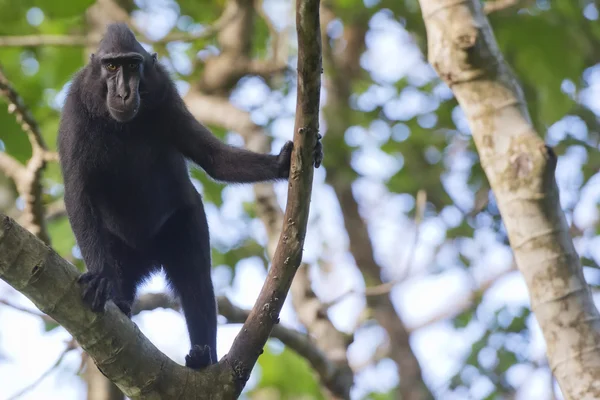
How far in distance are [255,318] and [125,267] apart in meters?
1.56

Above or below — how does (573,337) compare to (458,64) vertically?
below

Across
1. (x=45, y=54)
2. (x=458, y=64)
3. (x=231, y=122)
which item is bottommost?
(x=458, y=64)

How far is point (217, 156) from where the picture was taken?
546 cm

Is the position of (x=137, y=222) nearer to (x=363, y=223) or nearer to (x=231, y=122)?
(x=231, y=122)

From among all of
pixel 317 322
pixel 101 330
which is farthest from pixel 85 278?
pixel 317 322

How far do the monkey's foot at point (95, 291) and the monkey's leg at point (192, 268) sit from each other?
1.38 m

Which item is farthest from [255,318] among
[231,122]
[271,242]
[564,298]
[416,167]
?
[416,167]

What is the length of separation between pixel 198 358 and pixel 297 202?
118 centimetres

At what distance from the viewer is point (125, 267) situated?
543 cm

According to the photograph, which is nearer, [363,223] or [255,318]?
[255,318]

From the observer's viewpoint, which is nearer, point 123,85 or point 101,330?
point 101,330

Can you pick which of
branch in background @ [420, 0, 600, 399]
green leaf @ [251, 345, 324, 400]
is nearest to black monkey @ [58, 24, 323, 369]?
branch in background @ [420, 0, 600, 399]

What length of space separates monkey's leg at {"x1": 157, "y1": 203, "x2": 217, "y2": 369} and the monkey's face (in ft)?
2.47

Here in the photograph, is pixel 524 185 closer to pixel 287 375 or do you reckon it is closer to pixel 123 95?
pixel 123 95
